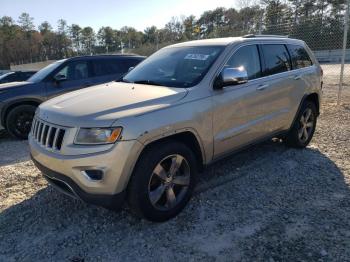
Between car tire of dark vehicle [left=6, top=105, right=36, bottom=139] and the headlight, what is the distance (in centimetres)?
473

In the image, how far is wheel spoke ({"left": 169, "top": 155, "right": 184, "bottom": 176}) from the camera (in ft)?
11.3

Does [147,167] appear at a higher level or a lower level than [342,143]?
higher

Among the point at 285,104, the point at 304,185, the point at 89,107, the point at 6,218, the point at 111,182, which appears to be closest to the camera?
the point at 111,182

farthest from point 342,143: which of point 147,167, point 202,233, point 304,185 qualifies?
point 147,167

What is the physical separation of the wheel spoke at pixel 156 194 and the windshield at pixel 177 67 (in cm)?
114

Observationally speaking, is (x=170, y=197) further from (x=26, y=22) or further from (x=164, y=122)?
(x=26, y=22)

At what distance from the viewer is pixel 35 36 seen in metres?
80.7

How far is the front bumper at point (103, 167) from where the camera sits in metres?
2.95

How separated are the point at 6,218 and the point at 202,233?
213cm

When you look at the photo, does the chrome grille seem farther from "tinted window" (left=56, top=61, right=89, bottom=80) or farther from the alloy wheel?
"tinted window" (left=56, top=61, right=89, bottom=80)

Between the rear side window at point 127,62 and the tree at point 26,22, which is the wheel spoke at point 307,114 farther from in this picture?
the tree at point 26,22

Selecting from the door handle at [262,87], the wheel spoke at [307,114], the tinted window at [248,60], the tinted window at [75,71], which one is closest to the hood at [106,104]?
the tinted window at [248,60]

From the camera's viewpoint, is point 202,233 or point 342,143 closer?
point 202,233

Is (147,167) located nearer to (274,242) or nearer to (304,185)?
(274,242)
